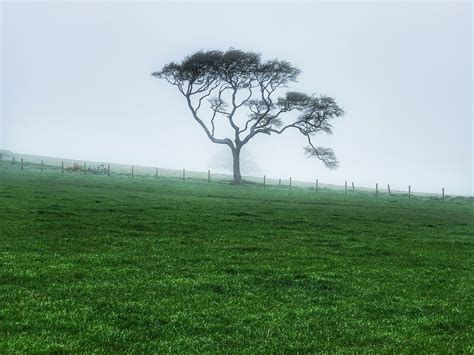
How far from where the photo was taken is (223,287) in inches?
628

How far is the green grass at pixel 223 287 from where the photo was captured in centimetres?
1143

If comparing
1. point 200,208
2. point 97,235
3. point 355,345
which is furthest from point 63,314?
point 200,208

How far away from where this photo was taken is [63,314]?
487 inches

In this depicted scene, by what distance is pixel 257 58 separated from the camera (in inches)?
3489

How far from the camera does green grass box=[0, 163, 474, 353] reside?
11430 mm

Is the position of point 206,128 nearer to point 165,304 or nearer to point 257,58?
point 257,58

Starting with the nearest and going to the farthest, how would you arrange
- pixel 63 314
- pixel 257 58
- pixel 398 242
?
pixel 63 314 → pixel 398 242 → pixel 257 58

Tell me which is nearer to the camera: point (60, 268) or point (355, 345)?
point (355, 345)

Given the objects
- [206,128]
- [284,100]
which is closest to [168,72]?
[206,128]

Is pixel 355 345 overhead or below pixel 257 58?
below

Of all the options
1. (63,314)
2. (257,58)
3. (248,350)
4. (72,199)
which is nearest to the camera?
(248,350)

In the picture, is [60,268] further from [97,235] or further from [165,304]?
[97,235]

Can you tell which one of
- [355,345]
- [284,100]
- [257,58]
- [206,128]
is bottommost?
[355,345]

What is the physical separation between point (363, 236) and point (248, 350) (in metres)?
19.5
